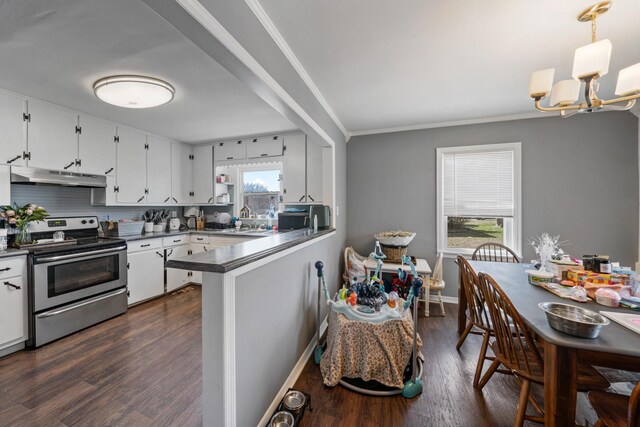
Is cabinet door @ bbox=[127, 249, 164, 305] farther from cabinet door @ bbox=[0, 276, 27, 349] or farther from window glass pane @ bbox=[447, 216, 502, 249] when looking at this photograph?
window glass pane @ bbox=[447, 216, 502, 249]

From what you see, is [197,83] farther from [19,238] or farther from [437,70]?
[19,238]

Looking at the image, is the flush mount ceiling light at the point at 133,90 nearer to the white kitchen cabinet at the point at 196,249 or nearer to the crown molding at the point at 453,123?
the white kitchen cabinet at the point at 196,249

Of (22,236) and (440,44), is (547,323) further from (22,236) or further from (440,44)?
(22,236)

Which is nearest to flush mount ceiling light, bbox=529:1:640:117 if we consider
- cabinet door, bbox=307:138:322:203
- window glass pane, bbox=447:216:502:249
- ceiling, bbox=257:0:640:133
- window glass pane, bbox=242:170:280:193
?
ceiling, bbox=257:0:640:133

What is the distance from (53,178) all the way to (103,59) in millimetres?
1668

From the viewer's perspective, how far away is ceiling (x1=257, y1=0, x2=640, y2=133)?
146 cm

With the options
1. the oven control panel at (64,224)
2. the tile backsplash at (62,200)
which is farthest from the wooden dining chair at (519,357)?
the tile backsplash at (62,200)

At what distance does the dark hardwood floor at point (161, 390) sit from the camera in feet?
5.16

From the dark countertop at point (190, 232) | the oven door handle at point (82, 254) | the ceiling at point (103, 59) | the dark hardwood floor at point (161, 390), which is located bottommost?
the dark hardwood floor at point (161, 390)

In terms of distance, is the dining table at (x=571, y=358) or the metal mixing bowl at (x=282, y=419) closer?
the dining table at (x=571, y=358)

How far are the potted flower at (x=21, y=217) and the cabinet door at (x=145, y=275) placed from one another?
91cm

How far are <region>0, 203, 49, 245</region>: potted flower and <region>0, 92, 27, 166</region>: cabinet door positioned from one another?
45 cm

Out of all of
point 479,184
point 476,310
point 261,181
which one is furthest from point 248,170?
point 476,310

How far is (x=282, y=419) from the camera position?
4.80 feet
